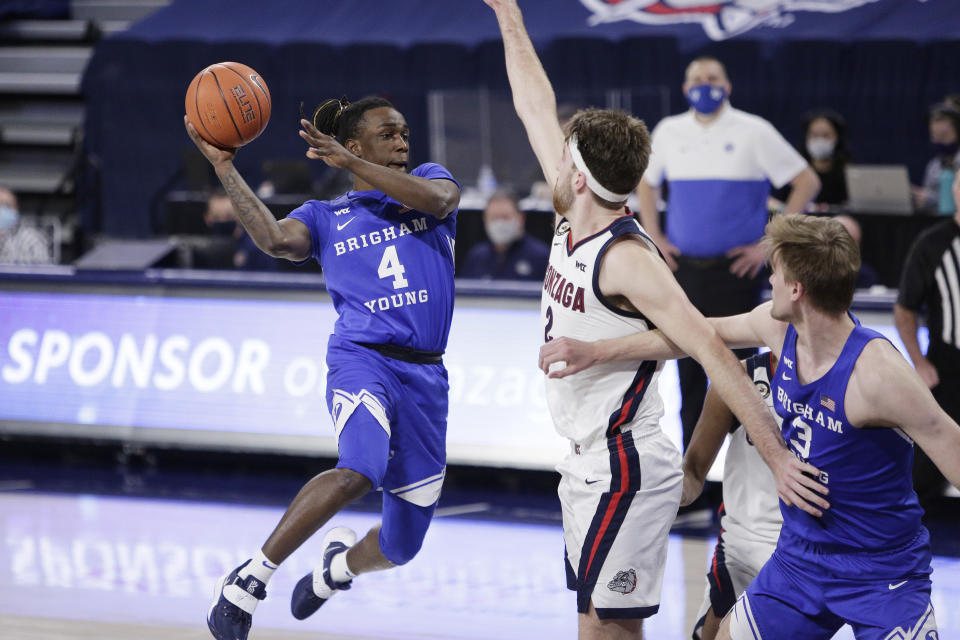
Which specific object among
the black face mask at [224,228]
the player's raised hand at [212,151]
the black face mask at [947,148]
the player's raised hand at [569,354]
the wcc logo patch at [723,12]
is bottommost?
the black face mask at [224,228]

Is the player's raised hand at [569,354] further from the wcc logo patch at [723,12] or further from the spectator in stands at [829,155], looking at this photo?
the wcc logo patch at [723,12]

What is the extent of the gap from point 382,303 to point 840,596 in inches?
81.0

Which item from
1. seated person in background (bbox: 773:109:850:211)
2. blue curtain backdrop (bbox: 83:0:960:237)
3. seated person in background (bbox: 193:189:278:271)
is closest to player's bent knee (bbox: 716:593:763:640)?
seated person in background (bbox: 193:189:278:271)

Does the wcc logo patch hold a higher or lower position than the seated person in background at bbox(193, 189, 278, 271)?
higher

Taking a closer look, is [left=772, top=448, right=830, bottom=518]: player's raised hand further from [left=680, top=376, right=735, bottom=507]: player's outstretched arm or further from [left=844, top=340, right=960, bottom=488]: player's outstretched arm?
[left=680, top=376, right=735, bottom=507]: player's outstretched arm

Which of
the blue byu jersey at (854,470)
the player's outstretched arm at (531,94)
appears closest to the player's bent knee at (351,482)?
the player's outstretched arm at (531,94)

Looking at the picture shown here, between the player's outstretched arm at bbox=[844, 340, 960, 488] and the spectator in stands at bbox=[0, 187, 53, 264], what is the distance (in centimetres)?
1005

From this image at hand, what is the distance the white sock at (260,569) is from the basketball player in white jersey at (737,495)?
138 cm

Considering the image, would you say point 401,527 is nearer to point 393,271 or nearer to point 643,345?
point 393,271

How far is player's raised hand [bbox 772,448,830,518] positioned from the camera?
10.9ft

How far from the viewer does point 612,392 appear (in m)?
3.76

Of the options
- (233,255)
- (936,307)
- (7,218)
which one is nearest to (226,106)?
(936,307)

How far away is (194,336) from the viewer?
330 inches

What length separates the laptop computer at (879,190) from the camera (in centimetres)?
1091
